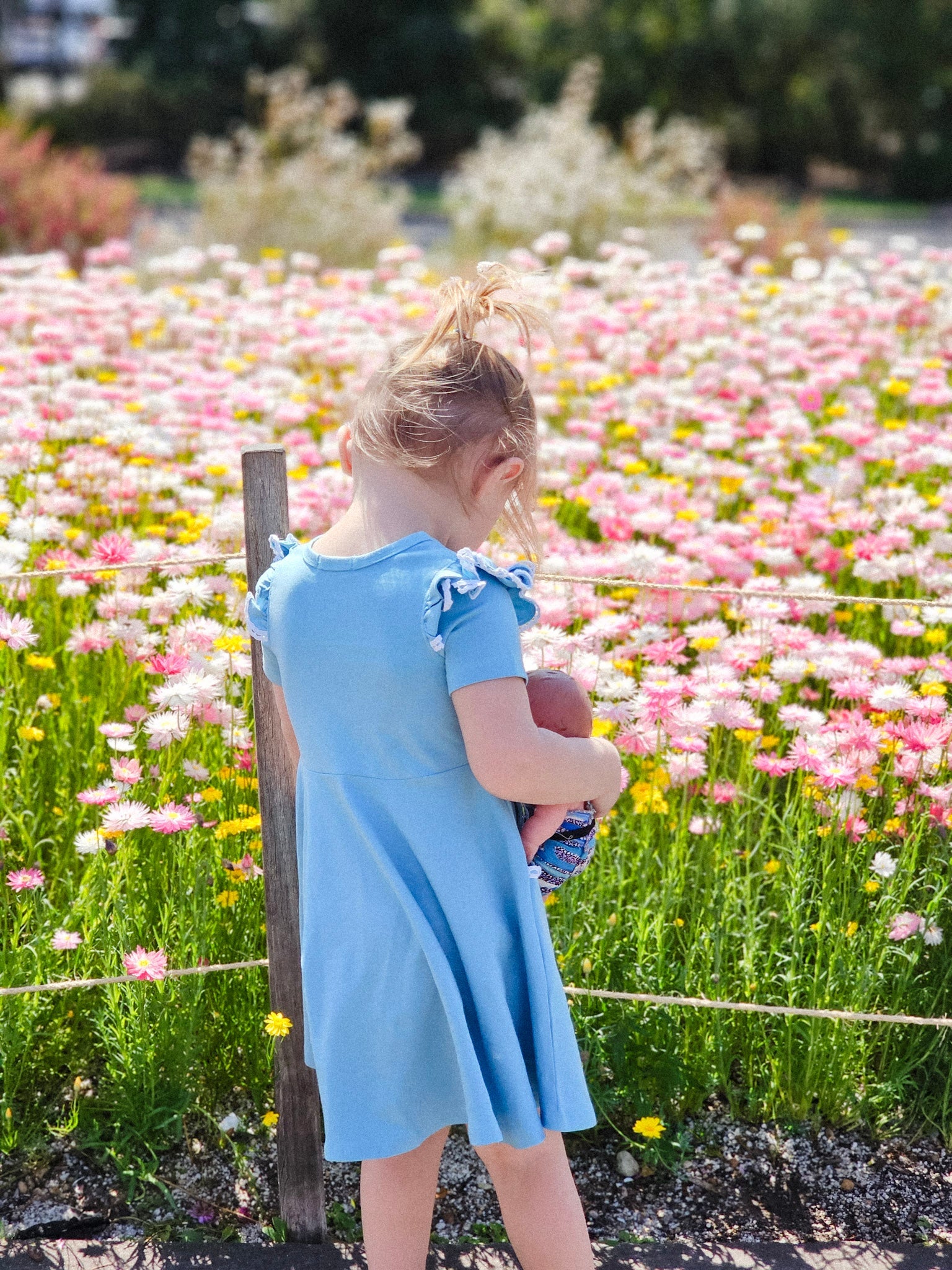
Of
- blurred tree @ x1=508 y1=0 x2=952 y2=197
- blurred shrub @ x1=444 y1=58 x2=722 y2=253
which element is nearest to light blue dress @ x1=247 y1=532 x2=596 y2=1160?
blurred shrub @ x1=444 y1=58 x2=722 y2=253

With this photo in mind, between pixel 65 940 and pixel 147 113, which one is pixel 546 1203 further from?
pixel 147 113

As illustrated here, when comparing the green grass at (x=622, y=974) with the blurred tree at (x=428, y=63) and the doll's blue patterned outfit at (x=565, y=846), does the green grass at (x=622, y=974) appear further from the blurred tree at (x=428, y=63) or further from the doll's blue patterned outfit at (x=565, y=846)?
the blurred tree at (x=428, y=63)

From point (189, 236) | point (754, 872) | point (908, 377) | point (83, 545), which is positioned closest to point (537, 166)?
point (189, 236)

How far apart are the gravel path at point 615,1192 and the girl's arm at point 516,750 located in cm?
105

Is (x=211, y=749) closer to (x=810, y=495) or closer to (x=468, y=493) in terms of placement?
(x=468, y=493)

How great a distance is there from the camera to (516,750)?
1.45 metres

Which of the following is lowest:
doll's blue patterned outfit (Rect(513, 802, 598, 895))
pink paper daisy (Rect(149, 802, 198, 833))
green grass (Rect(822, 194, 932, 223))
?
green grass (Rect(822, 194, 932, 223))

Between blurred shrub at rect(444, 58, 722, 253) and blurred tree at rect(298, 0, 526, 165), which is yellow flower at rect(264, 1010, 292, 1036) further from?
blurred tree at rect(298, 0, 526, 165)

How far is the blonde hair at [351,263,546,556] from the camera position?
147cm

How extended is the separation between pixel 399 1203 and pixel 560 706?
0.68 metres

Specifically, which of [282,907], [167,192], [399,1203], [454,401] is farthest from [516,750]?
[167,192]

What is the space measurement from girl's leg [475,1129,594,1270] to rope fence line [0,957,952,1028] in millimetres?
591

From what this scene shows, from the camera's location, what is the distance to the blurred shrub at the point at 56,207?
28.9 feet

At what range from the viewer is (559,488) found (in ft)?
12.4
